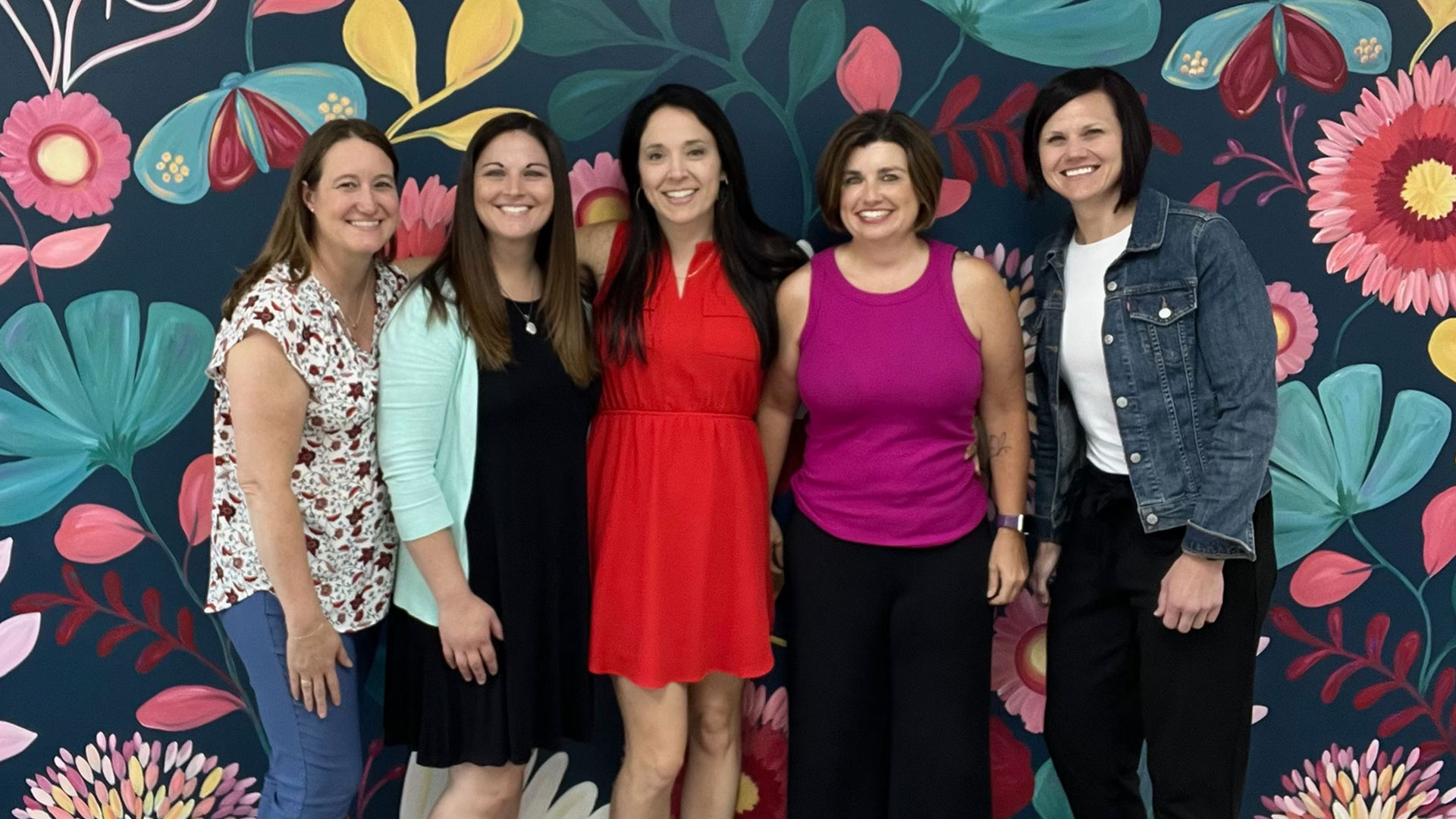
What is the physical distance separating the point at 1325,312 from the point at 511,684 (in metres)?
1.97

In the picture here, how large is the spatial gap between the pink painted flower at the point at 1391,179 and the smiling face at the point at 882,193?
1042mm

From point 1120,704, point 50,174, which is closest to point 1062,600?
point 1120,704

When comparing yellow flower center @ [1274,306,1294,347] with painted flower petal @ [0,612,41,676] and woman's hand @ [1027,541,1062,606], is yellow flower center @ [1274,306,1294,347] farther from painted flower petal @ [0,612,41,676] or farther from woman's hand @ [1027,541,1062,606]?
painted flower petal @ [0,612,41,676]

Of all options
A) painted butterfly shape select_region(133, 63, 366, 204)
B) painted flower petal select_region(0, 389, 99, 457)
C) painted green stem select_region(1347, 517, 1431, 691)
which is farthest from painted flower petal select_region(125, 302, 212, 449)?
painted green stem select_region(1347, 517, 1431, 691)

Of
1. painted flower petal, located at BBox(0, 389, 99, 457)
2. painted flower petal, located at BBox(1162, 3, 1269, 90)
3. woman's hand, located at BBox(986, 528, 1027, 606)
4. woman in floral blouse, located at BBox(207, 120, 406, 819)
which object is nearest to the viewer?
woman in floral blouse, located at BBox(207, 120, 406, 819)

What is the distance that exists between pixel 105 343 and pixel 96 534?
16.3 inches

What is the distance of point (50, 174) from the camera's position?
205 centimetres

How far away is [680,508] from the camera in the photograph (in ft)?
6.13

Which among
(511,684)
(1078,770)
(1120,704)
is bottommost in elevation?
(1078,770)

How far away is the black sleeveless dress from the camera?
5.80 feet

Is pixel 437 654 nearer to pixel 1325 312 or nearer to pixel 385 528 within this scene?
pixel 385 528

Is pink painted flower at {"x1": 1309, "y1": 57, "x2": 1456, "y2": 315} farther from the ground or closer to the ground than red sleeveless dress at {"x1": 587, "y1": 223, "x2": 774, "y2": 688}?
farther from the ground


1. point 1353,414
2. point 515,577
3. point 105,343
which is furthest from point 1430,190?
point 105,343

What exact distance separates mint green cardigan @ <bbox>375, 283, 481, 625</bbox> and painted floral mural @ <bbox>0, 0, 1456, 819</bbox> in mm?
470
